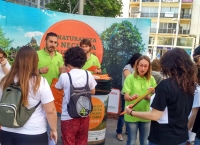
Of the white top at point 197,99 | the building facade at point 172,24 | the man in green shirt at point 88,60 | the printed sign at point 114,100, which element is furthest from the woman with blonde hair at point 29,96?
the building facade at point 172,24

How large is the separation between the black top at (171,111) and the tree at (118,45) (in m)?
3.20

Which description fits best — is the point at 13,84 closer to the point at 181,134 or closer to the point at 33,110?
the point at 33,110

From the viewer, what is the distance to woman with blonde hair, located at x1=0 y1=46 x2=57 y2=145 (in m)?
1.87

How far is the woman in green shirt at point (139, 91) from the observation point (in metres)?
2.79

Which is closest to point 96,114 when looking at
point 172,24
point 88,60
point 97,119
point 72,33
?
point 97,119

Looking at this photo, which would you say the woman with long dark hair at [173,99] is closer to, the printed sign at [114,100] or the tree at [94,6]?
the printed sign at [114,100]

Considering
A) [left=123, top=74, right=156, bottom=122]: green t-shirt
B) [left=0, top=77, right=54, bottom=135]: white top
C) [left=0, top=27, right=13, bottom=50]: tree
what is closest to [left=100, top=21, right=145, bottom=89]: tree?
[left=0, top=27, right=13, bottom=50]: tree

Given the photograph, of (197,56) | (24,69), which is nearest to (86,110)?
(24,69)

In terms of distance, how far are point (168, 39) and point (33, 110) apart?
42.1 metres

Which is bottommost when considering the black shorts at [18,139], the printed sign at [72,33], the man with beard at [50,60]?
the black shorts at [18,139]

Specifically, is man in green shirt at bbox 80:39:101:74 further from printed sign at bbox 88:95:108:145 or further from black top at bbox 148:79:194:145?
black top at bbox 148:79:194:145

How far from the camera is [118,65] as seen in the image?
16.8 feet

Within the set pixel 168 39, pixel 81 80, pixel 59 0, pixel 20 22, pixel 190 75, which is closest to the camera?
pixel 190 75

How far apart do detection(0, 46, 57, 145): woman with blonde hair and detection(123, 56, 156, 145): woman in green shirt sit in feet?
3.98
